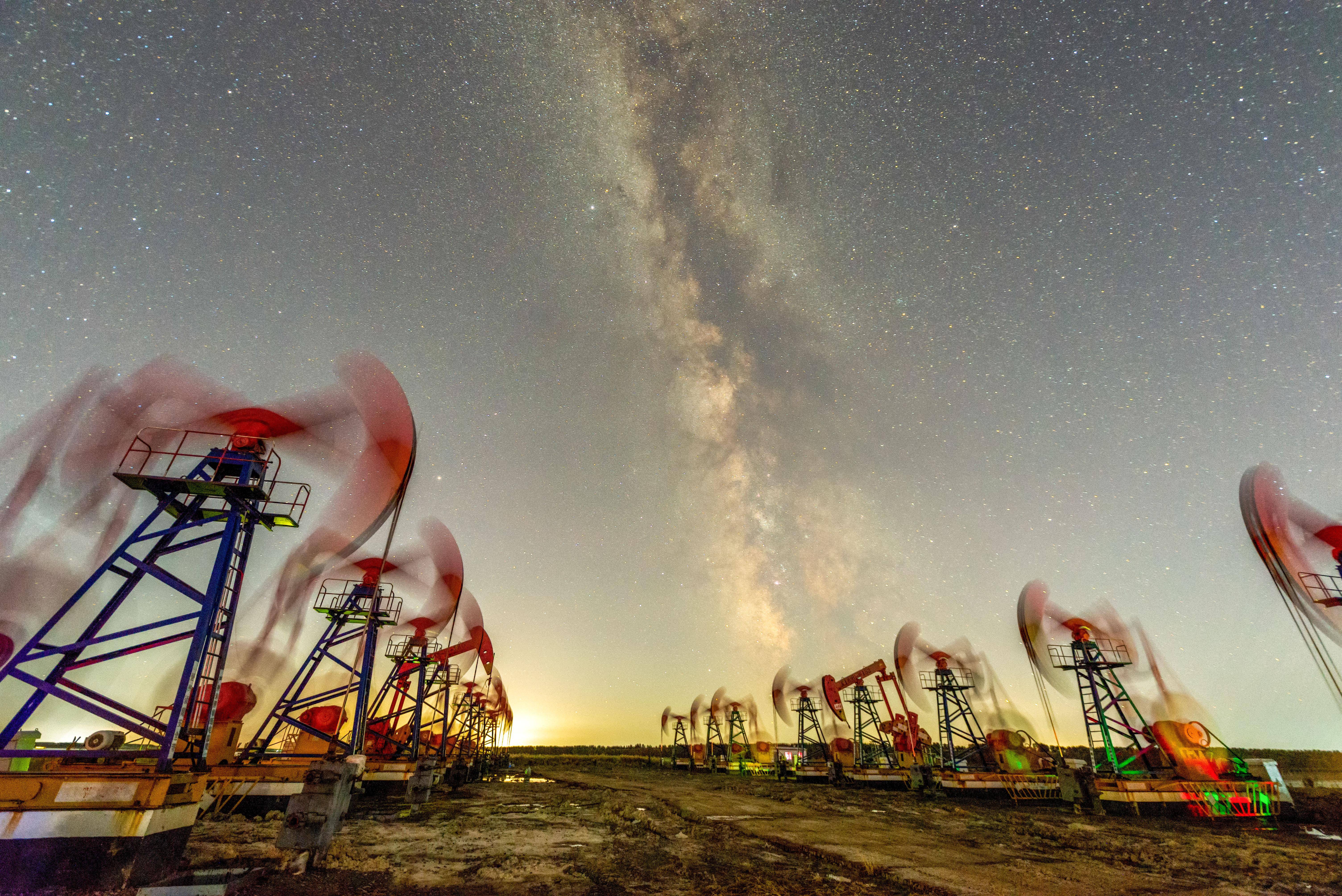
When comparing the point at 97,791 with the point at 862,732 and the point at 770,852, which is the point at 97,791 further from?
the point at 862,732

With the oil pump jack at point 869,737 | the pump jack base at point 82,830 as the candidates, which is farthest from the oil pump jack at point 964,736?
the pump jack base at point 82,830

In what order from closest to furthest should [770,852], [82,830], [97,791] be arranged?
[82,830] < [97,791] < [770,852]

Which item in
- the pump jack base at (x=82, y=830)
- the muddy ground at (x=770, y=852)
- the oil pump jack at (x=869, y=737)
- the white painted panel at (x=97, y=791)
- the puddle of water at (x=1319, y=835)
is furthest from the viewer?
A: the oil pump jack at (x=869, y=737)

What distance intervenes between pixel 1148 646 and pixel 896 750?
19215 millimetres

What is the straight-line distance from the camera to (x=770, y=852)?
13.0m

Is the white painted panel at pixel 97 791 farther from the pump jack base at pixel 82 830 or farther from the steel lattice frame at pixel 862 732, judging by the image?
the steel lattice frame at pixel 862 732

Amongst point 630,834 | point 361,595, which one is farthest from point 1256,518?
point 361,595

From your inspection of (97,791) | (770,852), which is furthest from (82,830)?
(770,852)

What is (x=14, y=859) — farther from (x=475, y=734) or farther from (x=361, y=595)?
(x=475, y=734)

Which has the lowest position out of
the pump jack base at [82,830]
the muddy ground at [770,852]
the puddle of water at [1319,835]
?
the puddle of water at [1319,835]

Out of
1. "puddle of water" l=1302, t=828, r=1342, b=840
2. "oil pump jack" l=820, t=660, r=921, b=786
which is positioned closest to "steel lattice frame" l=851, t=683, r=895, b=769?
"oil pump jack" l=820, t=660, r=921, b=786

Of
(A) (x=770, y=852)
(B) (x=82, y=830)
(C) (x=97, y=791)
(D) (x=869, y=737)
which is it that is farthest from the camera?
(D) (x=869, y=737)

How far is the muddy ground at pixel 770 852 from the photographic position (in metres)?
9.59

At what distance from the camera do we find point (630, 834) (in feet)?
49.0
